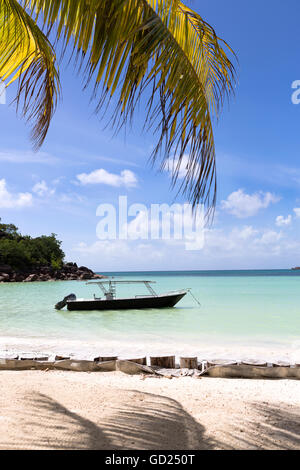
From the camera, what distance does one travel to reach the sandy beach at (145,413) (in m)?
2.75

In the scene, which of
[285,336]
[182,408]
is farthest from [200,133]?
[285,336]

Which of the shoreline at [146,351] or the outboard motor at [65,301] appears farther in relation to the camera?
the outboard motor at [65,301]

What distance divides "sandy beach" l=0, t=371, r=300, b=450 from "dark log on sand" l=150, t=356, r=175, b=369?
2.18ft

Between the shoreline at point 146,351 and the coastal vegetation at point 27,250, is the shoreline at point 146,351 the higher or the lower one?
the lower one

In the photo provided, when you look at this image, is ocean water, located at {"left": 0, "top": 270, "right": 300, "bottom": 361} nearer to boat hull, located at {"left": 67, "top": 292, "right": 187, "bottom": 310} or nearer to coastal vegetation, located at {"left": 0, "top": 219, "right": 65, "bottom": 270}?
boat hull, located at {"left": 67, "top": 292, "right": 187, "bottom": 310}

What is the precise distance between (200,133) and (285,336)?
10396 millimetres

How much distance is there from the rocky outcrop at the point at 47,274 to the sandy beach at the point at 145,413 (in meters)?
54.8

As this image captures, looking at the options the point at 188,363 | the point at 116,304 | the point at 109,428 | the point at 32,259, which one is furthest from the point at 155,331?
the point at 32,259

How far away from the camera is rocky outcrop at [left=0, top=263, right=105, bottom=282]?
56625 mm

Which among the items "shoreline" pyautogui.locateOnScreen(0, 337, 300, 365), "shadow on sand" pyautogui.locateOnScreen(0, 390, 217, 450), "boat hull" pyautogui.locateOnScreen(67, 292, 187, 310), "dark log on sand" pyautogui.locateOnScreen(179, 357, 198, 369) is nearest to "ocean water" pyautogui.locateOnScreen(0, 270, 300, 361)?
"shoreline" pyautogui.locateOnScreen(0, 337, 300, 365)

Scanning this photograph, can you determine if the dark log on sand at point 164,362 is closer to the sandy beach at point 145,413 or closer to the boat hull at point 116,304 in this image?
the sandy beach at point 145,413

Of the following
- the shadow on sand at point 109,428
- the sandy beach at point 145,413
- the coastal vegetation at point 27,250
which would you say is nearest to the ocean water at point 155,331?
the sandy beach at point 145,413

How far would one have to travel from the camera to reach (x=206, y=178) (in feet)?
9.18
